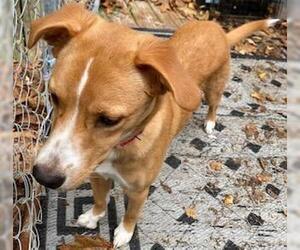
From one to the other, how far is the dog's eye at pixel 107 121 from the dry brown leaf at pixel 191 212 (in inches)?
52.8

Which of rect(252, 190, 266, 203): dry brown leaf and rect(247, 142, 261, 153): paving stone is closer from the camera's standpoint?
rect(252, 190, 266, 203): dry brown leaf

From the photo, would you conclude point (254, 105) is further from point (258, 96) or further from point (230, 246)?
point (230, 246)

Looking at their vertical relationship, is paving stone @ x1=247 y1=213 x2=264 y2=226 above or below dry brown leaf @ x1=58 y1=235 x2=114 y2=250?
below

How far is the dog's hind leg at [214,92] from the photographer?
3280 mm

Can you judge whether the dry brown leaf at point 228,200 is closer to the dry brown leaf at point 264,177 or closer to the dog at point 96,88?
the dry brown leaf at point 264,177

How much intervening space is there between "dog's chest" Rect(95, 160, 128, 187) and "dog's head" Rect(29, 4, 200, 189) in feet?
0.96

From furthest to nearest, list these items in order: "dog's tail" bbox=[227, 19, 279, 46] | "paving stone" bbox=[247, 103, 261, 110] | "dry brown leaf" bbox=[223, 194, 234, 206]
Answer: "paving stone" bbox=[247, 103, 261, 110] < "dog's tail" bbox=[227, 19, 279, 46] < "dry brown leaf" bbox=[223, 194, 234, 206]

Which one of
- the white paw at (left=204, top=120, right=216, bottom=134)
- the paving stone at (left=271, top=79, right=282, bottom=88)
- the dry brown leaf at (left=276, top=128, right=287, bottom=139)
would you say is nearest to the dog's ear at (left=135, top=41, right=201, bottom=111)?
the white paw at (left=204, top=120, right=216, bottom=134)

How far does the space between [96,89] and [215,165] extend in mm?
1830

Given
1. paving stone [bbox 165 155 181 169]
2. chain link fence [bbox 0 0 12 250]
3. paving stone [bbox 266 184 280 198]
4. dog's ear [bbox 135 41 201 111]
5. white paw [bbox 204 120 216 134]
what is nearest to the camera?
chain link fence [bbox 0 0 12 250]

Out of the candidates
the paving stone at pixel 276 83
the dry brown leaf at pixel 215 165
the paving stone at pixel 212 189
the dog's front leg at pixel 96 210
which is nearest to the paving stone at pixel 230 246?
the paving stone at pixel 212 189

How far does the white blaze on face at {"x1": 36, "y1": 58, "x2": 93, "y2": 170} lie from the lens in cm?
161

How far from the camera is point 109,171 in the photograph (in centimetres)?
218

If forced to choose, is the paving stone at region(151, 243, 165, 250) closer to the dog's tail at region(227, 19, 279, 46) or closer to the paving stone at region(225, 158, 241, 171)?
the paving stone at region(225, 158, 241, 171)
